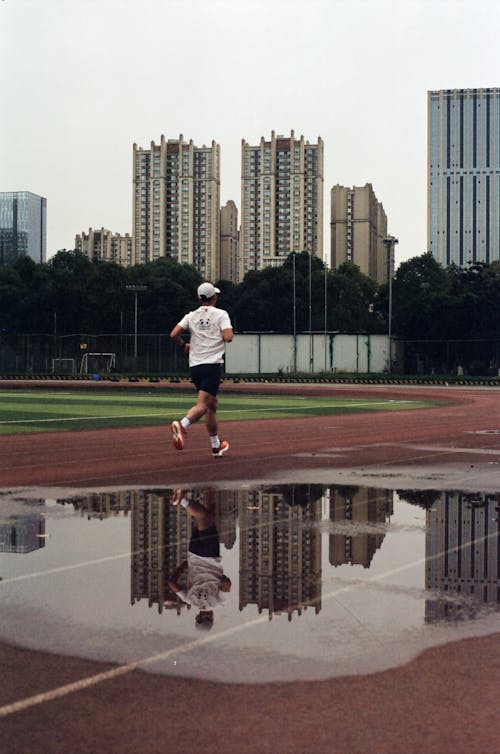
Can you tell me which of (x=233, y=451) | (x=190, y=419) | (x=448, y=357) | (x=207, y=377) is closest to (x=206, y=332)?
(x=207, y=377)

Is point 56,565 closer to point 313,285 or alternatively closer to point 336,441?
point 336,441

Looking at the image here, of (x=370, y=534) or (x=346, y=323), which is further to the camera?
(x=346, y=323)

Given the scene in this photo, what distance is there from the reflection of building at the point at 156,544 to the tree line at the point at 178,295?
263ft

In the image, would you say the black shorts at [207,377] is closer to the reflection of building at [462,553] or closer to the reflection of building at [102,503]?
the reflection of building at [102,503]

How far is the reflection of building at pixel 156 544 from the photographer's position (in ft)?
17.2

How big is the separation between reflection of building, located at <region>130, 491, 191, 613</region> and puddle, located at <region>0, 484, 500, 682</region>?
2cm

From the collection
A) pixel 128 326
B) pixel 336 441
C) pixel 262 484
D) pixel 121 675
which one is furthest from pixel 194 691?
pixel 128 326

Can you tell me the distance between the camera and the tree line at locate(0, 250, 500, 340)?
328 ft

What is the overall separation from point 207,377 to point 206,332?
0.54 m

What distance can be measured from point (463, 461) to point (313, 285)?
95.1 metres

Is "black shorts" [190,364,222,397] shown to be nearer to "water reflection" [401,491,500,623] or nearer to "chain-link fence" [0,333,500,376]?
"water reflection" [401,491,500,623]

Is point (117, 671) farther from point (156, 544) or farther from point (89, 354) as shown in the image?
point (89, 354)

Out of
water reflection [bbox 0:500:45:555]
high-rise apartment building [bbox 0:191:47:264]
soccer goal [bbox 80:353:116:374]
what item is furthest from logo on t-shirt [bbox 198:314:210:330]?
high-rise apartment building [bbox 0:191:47:264]

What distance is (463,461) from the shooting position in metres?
12.3
